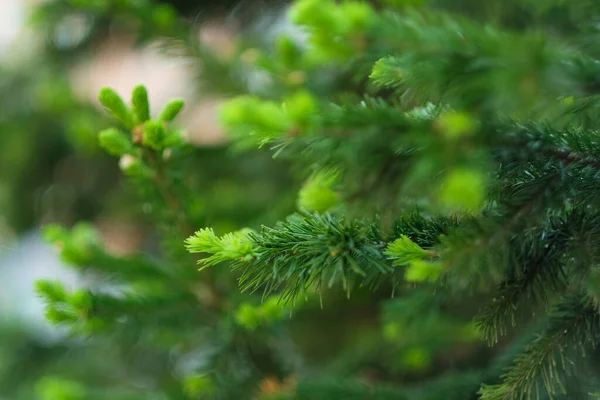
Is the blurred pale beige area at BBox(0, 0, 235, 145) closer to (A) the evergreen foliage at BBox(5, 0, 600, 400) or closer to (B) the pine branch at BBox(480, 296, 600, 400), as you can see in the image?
(A) the evergreen foliage at BBox(5, 0, 600, 400)

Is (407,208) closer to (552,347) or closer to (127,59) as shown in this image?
(552,347)

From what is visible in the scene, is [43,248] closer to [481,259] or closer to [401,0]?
[401,0]

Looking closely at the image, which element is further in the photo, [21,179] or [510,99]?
[21,179]

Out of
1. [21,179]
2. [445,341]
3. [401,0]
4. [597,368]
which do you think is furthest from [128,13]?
[597,368]

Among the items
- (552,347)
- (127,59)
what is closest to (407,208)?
(552,347)

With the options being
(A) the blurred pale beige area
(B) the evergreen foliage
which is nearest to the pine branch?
(B) the evergreen foliage
